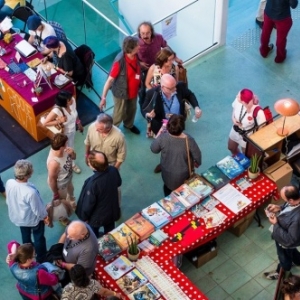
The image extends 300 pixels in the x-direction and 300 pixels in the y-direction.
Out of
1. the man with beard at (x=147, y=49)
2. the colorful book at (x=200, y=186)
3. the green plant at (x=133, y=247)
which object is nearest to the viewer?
the green plant at (x=133, y=247)

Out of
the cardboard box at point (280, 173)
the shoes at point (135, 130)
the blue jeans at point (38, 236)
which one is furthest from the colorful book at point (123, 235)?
the shoes at point (135, 130)

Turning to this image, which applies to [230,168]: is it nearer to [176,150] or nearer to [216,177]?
[216,177]

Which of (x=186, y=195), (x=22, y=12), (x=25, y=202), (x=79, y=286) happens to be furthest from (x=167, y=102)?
(x=22, y=12)

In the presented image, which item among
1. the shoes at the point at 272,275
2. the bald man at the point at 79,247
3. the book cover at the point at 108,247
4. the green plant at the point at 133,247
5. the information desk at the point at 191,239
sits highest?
the bald man at the point at 79,247

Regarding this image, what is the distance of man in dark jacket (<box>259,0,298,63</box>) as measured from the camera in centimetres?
968

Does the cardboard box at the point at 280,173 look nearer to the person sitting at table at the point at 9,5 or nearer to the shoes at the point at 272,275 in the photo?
the shoes at the point at 272,275

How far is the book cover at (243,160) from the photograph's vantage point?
302 inches

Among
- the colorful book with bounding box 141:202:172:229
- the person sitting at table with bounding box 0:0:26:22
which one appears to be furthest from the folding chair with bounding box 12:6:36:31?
the colorful book with bounding box 141:202:172:229

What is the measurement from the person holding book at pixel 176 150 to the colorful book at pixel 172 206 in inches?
10.8

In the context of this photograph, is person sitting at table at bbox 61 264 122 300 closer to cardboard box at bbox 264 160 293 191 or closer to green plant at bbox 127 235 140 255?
green plant at bbox 127 235 140 255

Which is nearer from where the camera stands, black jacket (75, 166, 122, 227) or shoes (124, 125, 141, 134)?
black jacket (75, 166, 122, 227)

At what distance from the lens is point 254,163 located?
7430 millimetres

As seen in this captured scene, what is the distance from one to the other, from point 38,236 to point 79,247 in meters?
1.15

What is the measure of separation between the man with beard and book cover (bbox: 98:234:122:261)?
236cm
